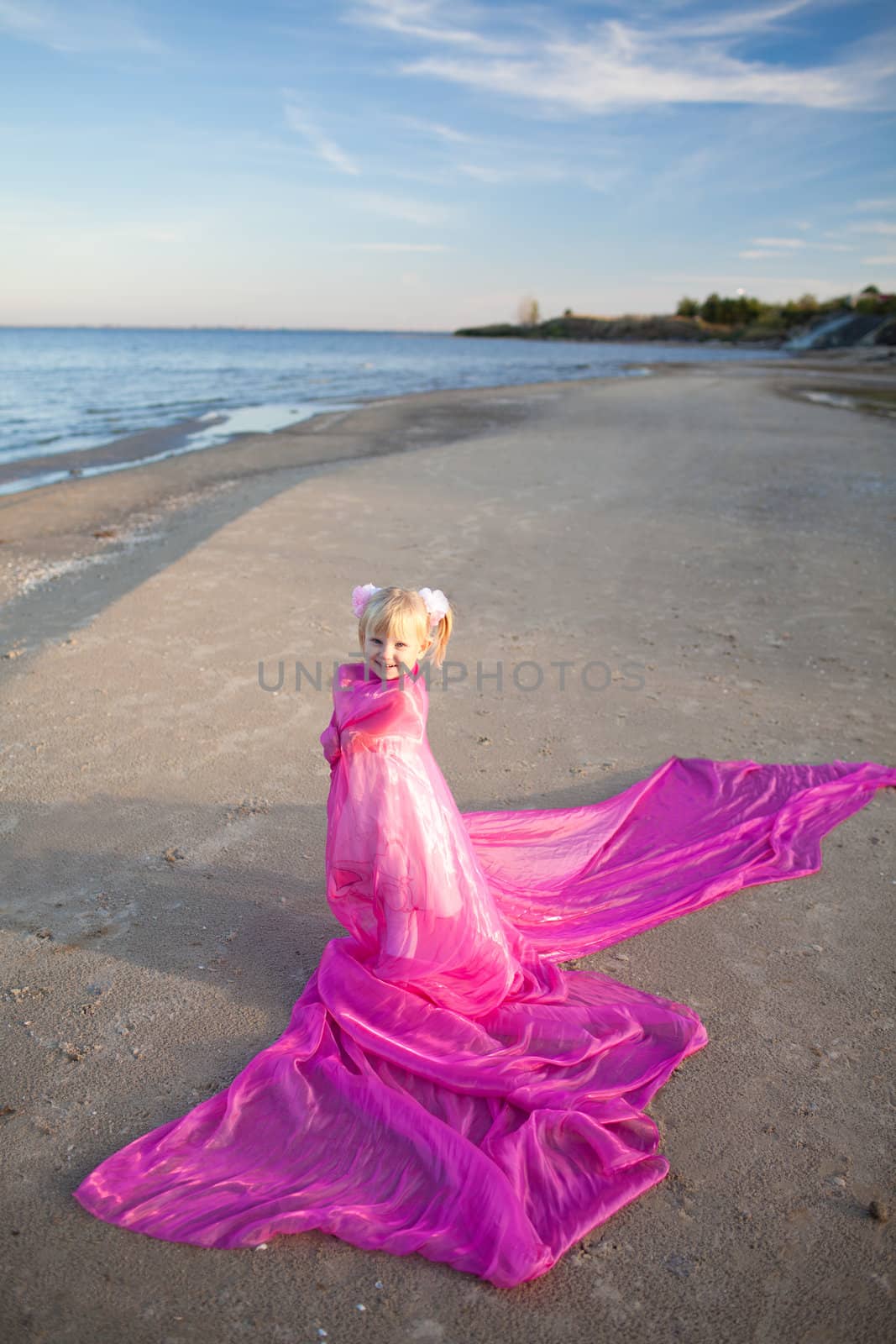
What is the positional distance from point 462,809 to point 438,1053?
162cm

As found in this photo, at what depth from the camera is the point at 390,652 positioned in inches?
108

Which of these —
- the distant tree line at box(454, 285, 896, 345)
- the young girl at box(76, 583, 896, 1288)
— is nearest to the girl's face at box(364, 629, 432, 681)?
the young girl at box(76, 583, 896, 1288)

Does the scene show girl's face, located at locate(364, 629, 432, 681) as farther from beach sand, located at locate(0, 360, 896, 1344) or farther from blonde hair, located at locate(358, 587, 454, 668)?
beach sand, located at locate(0, 360, 896, 1344)

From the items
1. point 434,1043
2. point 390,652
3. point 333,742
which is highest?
point 390,652

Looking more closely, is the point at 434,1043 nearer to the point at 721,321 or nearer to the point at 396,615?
the point at 396,615

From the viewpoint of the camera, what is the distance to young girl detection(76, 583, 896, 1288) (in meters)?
2.13

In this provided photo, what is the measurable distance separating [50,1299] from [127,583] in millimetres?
5885

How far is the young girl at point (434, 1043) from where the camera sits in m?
2.13

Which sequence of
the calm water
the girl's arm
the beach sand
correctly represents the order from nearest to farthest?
the beach sand < the girl's arm < the calm water

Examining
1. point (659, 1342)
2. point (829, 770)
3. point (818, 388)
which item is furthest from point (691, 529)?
point (818, 388)

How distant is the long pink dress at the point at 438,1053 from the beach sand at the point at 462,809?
3.2 inches

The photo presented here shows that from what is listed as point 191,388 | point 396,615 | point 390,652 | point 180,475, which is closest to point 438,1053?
point 390,652

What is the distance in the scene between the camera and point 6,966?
3000mm

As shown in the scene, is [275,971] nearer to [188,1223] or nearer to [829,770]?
[188,1223]
